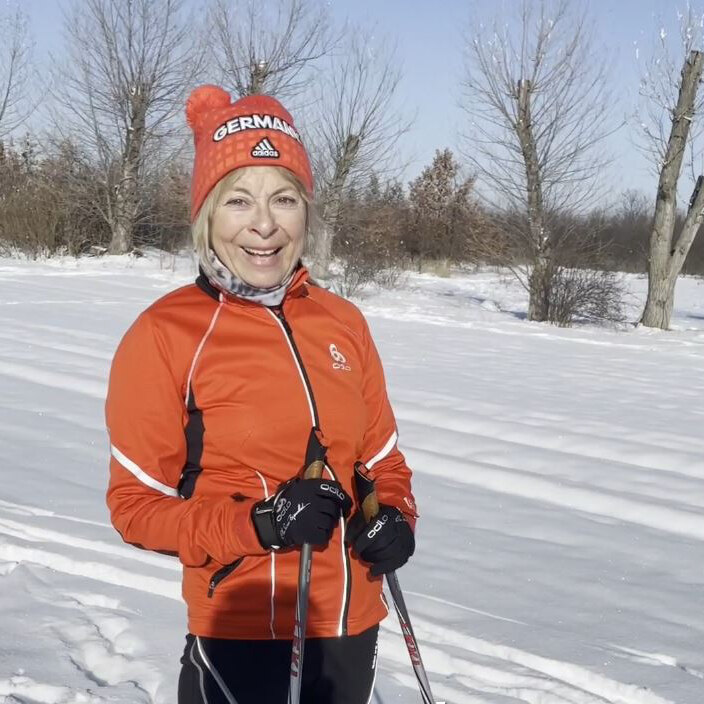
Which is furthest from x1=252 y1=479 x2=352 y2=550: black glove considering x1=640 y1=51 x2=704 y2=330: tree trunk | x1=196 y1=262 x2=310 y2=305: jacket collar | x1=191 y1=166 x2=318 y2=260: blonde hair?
x1=640 y1=51 x2=704 y2=330: tree trunk

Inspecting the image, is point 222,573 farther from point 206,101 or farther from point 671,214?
point 671,214

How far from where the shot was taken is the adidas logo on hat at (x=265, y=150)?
180 centimetres

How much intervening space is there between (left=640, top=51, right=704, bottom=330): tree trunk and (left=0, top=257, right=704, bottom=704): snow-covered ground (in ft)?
23.0

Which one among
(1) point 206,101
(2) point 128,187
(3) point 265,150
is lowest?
(3) point 265,150

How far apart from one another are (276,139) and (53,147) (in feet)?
85.7

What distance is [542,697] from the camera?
299 cm

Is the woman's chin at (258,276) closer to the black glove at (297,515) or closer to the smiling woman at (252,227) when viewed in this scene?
the smiling woman at (252,227)

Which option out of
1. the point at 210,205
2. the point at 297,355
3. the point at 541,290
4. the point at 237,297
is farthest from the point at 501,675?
the point at 541,290

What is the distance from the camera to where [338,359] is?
1.86 metres

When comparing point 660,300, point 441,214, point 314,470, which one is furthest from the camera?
point 441,214

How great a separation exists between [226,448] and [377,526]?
0.33 metres

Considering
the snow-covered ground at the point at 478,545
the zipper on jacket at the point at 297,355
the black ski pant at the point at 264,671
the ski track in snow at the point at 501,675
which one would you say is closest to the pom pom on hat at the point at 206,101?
the zipper on jacket at the point at 297,355

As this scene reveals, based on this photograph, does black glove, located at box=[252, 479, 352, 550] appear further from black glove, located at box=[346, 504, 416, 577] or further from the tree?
the tree

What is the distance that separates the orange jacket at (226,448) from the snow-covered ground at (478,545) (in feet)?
4.43
